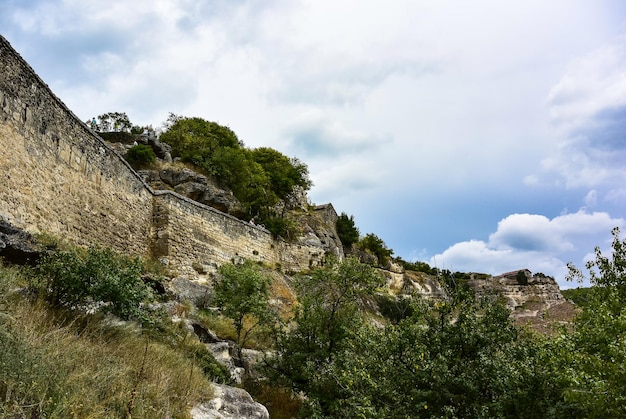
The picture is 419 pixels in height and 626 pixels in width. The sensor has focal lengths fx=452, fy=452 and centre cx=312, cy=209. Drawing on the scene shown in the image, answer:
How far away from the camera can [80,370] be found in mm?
4820

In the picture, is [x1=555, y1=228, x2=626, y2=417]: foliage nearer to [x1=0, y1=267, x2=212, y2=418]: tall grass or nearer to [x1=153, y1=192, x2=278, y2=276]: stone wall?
[x1=0, y1=267, x2=212, y2=418]: tall grass

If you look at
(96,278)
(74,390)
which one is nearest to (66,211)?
(96,278)

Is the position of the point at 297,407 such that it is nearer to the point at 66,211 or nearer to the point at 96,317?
the point at 96,317

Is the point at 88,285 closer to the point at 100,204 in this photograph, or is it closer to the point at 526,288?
the point at 100,204

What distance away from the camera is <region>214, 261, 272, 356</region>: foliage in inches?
465

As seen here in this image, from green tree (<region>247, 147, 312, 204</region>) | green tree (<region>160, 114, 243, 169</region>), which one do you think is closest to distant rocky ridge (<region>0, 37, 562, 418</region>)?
green tree (<region>160, 114, 243, 169</region>)

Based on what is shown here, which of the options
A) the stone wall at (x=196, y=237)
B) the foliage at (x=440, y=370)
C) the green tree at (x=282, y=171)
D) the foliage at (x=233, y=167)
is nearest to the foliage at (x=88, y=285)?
the foliage at (x=440, y=370)

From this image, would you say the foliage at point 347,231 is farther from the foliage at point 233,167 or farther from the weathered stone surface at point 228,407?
the weathered stone surface at point 228,407

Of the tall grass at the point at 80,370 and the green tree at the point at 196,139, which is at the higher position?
the green tree at the point at 196,139

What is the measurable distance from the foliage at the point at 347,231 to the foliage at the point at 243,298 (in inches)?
880

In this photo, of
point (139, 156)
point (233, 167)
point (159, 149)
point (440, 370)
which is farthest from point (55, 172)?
point (233, 167)

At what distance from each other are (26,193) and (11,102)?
2.03 m

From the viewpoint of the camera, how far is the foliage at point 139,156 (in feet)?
79.3

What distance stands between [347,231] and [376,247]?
3145 mm
